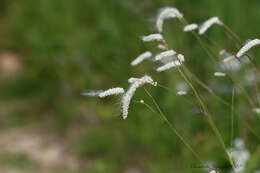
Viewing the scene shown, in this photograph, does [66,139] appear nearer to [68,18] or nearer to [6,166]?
[6,166]

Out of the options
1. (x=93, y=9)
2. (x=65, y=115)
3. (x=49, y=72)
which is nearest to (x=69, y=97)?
(x=65, y=115)

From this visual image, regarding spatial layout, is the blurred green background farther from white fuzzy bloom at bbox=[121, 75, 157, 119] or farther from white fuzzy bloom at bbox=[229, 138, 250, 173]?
white fuzzy bloom at bbox=[121, 75, 157, 119]

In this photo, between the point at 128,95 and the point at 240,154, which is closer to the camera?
the point at 128,95

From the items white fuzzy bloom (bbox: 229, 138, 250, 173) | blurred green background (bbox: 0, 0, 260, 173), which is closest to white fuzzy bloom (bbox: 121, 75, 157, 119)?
white fuzzy bloom (bbox: 229, 138, 250, 173)

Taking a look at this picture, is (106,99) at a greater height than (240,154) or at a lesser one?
greater

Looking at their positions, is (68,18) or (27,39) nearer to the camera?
(68,18)

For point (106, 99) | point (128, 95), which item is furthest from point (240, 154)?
point (106, 99)

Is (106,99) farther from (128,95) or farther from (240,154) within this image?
(128,95)

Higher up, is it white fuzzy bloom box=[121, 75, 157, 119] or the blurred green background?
the blurred green background
